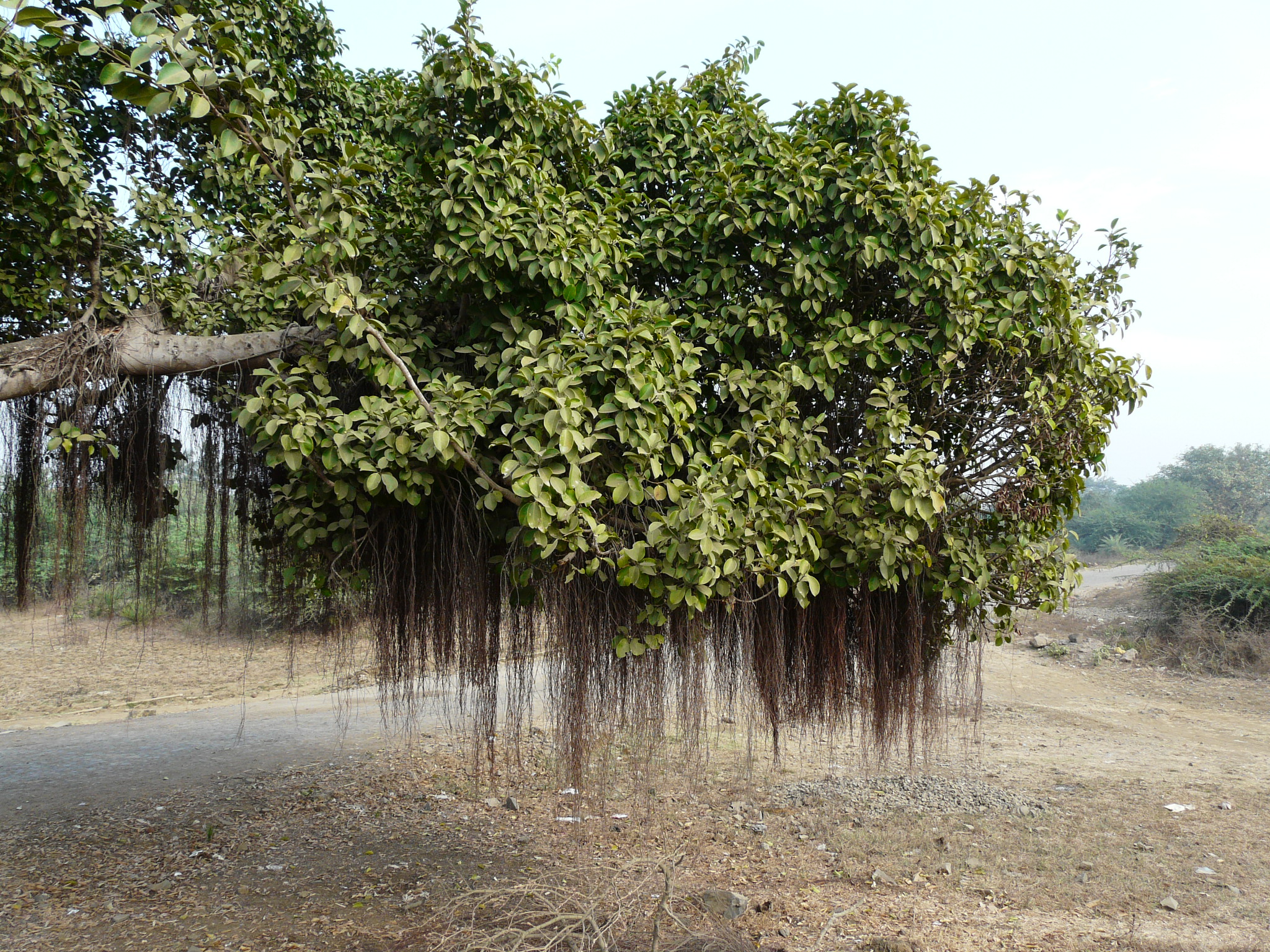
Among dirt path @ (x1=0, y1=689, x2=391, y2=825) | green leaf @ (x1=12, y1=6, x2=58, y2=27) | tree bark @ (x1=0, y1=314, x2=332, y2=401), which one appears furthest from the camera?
dirt path @ (x1=0, y1=689, x2=391, y2=825)

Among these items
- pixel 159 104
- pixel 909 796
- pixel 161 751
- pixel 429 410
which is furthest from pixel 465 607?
pixel 161 751

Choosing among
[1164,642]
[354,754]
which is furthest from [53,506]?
[1164,642]

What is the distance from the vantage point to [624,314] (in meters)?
3.61

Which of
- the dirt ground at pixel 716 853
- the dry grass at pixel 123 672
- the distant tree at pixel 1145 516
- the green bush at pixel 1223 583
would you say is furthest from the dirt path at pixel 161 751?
the distant tree at pixel 1145 516

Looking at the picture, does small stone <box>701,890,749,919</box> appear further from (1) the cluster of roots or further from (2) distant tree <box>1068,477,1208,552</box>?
(2) distant tree <box>1068,477,1208,552</box>

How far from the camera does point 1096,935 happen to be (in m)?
4.65

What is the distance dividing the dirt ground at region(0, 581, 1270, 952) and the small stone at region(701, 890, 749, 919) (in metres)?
0.14

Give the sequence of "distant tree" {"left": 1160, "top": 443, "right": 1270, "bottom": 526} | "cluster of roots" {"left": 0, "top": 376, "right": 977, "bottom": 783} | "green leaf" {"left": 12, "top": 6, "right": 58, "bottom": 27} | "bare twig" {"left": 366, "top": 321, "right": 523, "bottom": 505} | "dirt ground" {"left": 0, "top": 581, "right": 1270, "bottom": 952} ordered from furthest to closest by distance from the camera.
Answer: "distant tree" {"left": 1160, "top": 443, "right": 1270, "bottom": 526}, "dirt ground" {"left": 0, "top": 581, "right": 1270, "bottom": 952}, "cluster of roots" {"left": 0, "top": 376, "right": 977, "bottom": 783}, "bare twig" {"left": 366, "top": 321, "right": 523, "bottom": 505}, "green leaf" {"left": 12, "top": 6, "right": 58, "bottom": 27}

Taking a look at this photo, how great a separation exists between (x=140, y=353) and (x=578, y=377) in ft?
8.75

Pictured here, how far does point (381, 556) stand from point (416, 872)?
2470 millimetres

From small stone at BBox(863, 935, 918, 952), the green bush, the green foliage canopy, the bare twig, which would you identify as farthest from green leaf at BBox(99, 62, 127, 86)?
the green bush

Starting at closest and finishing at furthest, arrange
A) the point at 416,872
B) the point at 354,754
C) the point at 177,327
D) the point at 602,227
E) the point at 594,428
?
1. the point at 594,428
2. the point at 602,227
3. the point at 177,327
4. the point at 416,872
5. the point at 354,754

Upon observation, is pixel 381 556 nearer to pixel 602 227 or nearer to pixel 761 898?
pixel 602 227

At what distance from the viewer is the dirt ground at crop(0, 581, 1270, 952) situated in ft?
15.1
